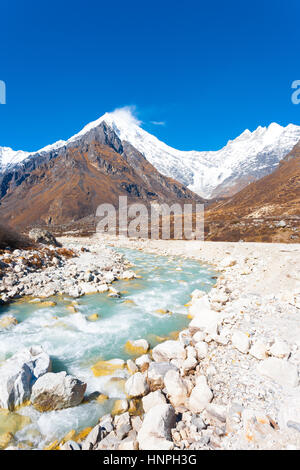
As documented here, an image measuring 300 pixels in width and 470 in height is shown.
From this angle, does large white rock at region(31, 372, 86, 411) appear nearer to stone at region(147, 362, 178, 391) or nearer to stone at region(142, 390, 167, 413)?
stone at region(142, 390, 167, 413)

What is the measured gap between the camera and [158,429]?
4.27m

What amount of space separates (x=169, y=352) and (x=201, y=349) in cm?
106

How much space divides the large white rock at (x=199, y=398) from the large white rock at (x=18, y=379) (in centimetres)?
403

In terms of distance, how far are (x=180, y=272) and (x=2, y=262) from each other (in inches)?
604

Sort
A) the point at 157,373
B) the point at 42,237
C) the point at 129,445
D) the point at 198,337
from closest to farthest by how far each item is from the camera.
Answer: the point at 129,445 → the point at 157,373 → the point at 198,337 → the point at 42,237

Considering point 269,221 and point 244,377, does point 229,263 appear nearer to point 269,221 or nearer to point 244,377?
point 244,377

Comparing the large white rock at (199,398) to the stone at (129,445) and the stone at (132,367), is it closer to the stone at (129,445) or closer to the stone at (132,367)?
the stone at (129,445)

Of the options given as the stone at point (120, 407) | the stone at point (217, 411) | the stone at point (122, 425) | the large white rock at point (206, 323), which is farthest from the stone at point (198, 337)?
the stone at point (122, 425)

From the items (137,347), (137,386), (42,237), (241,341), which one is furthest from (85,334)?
(42,237)

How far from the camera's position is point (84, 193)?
15850cm

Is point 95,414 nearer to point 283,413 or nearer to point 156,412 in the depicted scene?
point 156,412

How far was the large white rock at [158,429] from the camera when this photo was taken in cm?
410

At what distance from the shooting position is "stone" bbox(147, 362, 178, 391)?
231 inches
